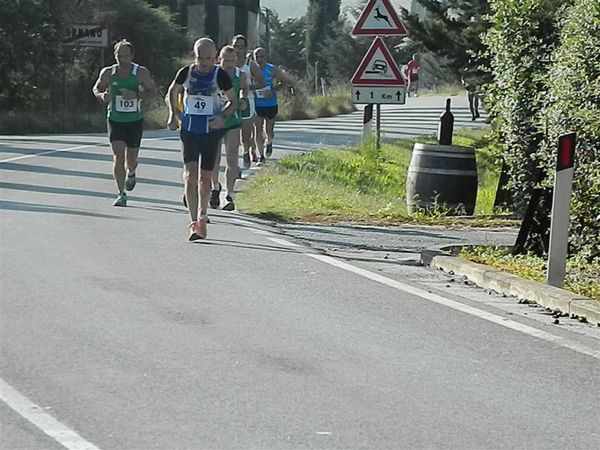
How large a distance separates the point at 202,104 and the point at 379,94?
24.2 feet

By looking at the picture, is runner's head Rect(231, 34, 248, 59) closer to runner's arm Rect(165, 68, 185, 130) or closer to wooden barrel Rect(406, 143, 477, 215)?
wooden barrel Rect(406, 143, 477, 215)

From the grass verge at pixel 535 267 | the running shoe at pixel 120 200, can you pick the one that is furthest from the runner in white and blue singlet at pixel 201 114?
the grass verge at pixel 535 267

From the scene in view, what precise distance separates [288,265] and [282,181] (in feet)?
24.9

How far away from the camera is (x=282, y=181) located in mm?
18969

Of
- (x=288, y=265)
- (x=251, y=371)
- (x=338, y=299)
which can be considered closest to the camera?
(x=251, y=371)

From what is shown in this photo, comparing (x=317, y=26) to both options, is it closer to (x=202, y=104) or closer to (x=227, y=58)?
(x=227, y=58)

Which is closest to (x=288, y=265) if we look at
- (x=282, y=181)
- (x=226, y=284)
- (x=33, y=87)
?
(x=226, y=284)

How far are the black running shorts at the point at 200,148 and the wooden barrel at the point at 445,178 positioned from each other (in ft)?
12.8

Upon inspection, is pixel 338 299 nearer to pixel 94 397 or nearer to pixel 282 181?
pixel 94 397

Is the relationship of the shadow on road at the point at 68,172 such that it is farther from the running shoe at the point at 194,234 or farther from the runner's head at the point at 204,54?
the running shoe at the point at 194,234

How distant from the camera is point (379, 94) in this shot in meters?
20.2

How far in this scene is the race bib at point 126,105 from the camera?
1540 cm

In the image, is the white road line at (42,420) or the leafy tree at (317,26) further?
the leafy tree at (317,26)

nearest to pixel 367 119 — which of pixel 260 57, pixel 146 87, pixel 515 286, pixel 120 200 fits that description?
pixel 260 57
